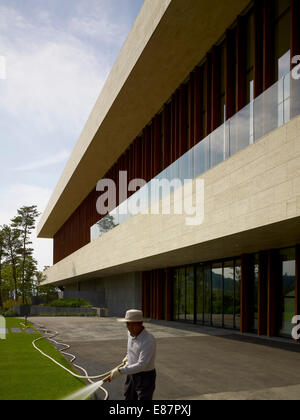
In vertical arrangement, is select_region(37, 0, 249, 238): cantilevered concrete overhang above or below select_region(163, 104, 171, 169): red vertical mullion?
above

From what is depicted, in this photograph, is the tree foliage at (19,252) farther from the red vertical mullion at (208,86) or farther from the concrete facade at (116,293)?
the red vertical mullion at (208,86)

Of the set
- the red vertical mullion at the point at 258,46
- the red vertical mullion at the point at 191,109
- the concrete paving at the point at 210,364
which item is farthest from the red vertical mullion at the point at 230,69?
the concrete paving at the point at 210,364

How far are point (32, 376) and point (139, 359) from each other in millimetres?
5675

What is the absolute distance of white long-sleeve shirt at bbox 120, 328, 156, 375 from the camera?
18.8ft

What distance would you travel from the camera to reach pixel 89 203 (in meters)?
46.5

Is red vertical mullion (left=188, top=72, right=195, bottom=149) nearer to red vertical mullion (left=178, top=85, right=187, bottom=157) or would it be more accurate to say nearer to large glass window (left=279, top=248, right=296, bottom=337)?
red vertical mullion (left=178, top=85, right=187, bottom=157)

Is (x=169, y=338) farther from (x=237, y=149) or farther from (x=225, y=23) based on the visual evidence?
(x=225, y=23)

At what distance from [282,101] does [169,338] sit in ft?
35.4

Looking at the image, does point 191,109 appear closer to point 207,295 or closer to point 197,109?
point 197,109

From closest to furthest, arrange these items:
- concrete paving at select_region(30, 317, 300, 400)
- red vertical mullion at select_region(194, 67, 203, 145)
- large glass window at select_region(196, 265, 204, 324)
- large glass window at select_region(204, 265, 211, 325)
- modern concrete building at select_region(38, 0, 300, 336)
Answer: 1. concrete paving at select_region(30, 317, 300, 400)
2. modern concrete building at select_region(38, 0, 300, 336)
3. red vertical mullion at select_region(194, 67, 203, 145)
4. large glass window at select_region(204, 265, 211, 325)
5. large glass window at select_region(196, 265, 204, 324)

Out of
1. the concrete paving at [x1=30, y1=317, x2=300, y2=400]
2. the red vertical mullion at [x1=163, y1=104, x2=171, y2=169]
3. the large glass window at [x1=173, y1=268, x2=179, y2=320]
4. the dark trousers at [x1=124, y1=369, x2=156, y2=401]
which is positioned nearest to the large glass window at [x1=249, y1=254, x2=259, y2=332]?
the concrete paving at [x1=30, y1=317, x2=300, y2=400]

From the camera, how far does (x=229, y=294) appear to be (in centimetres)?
2298

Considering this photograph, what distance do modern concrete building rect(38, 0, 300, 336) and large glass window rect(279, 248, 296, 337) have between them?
1.7 inches
